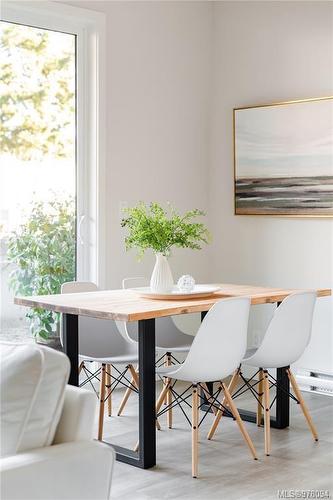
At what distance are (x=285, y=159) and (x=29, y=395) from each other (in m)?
3.69

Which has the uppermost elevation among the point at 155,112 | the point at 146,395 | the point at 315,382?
the point at 155,112

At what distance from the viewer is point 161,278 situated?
4145mm

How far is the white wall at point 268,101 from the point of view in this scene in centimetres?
528

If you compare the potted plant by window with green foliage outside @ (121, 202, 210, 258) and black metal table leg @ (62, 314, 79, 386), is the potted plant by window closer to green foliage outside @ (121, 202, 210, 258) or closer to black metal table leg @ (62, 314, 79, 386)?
green foliage outside @ (121, 202, 210, 258)

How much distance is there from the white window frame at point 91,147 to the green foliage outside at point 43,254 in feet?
0.27

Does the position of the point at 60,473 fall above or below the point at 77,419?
below

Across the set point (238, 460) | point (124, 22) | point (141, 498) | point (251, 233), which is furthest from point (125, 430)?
point (124, 22)

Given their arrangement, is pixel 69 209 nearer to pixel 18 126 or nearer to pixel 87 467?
pixel 18 126

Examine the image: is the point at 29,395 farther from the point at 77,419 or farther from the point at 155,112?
the point at 155,112

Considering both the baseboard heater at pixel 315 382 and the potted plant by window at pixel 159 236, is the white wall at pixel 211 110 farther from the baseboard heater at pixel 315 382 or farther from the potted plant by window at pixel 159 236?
the potted plant by window at pixel 159 236

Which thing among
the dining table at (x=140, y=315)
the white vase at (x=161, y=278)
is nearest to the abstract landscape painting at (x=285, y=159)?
the dining table at (x=140, y=315)

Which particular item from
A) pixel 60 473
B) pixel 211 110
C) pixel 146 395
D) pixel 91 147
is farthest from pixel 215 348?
pixel 211 110

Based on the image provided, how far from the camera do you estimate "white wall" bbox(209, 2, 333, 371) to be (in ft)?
17.3

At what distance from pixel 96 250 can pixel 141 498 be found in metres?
2.22
